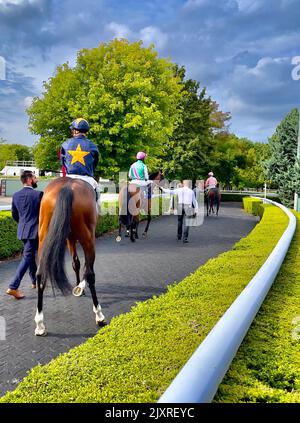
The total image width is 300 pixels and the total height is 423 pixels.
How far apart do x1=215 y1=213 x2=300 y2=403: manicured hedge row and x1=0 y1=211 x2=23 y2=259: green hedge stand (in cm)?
678

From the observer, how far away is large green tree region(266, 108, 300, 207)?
84.2 ft

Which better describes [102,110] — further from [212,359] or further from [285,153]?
[212,359]

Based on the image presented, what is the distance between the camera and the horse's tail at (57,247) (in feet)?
14.9

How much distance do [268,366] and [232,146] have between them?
44.2m

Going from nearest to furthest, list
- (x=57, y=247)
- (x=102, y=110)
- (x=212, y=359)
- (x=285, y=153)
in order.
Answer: (x=212, y=359)
(x=57, y=247)
(x=102, y=110)
(x=285, y=153)

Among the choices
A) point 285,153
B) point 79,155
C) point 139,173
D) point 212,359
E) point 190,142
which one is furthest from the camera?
point 190,142

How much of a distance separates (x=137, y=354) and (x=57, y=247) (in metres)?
1.99

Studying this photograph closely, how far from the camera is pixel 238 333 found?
2689 millimetres

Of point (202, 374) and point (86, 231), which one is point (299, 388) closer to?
point (202, 374)

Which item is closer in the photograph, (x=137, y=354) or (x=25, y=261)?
(x=137, y=354)

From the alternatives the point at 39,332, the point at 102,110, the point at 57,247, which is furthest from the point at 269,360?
the point at 102,110

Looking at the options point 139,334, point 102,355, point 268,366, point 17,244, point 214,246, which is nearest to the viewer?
point 268,366

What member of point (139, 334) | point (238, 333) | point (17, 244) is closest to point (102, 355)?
point (139, 334)

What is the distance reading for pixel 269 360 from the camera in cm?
289
